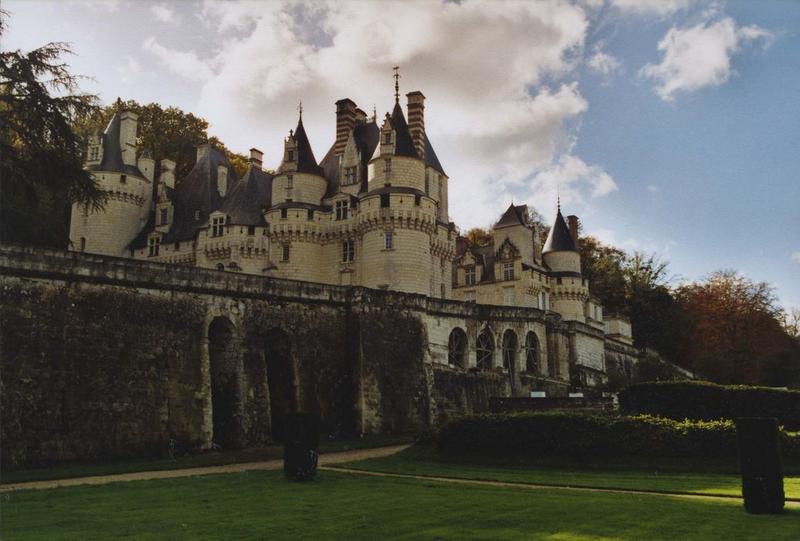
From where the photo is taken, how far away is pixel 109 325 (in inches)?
1002

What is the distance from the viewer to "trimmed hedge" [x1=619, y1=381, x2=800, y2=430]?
25688 millimetres

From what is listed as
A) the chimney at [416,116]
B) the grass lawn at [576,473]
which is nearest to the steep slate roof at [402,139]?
the chimney at [416,116]

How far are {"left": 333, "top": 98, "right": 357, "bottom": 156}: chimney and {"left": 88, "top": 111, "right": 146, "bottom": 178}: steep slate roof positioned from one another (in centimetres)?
1471

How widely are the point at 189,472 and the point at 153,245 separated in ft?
113

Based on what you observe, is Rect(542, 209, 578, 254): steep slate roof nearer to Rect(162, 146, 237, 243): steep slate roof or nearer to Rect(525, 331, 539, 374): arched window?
Rect(525, 331, 539, 374): arched window

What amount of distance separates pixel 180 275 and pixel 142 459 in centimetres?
674

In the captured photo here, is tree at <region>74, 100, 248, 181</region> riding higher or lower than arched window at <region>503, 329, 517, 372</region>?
higher

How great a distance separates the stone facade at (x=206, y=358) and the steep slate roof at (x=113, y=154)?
27.0m

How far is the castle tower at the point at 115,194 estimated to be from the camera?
5203 cm

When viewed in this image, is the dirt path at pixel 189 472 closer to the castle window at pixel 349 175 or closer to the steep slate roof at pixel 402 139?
the steep slate roof at pixel 402 139

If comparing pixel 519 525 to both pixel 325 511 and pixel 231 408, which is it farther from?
pixel 231 408

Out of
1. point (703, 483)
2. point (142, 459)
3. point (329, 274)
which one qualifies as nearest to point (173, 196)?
point (329, 274)

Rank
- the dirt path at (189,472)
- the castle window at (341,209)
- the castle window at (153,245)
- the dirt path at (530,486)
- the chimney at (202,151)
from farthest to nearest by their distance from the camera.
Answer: the chimney at (202,151), the castle window at (153,245), the castle window at (341,209), the dirt path at (189,472), the dirt path at (530,486)

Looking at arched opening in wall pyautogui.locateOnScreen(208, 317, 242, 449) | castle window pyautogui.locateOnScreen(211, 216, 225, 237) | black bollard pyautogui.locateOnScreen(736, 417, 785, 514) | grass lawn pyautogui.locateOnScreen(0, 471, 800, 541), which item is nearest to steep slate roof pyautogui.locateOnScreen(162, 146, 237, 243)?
castle window pyautogui.locateOnScreen(211, 216, 225, 237)
